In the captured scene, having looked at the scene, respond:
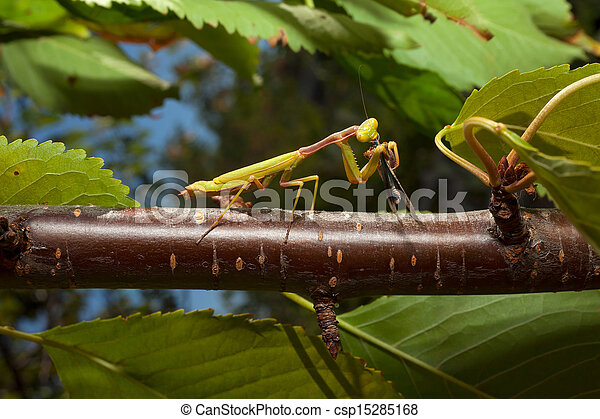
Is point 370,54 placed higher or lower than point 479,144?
higher

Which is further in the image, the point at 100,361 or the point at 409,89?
the point at 409,89

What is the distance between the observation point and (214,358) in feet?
4.24

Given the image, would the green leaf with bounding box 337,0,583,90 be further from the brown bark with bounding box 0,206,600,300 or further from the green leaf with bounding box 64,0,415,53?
the brown bark with bounding box 0,206,600,300

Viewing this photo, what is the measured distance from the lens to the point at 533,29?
6.15 feet

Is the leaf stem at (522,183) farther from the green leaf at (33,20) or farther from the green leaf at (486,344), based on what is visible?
the green leaf at (33,20)

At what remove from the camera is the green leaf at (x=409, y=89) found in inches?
68.9

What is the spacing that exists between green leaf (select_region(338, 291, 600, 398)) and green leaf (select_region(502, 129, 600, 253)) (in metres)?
0.75

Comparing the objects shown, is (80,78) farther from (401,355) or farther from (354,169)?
(401,355)

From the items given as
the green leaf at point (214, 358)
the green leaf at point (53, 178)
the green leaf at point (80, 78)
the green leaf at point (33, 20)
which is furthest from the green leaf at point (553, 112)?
the green leaf at point (33, 20)

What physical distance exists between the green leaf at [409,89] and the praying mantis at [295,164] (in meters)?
0.22

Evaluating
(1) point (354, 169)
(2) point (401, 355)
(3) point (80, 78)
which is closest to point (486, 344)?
(2) point (401, 355)

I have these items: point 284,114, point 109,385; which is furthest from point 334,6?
point 284,114

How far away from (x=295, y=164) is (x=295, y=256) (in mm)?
737

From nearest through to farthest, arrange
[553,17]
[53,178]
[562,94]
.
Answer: [562,94] < [53,178] < [553,17]
